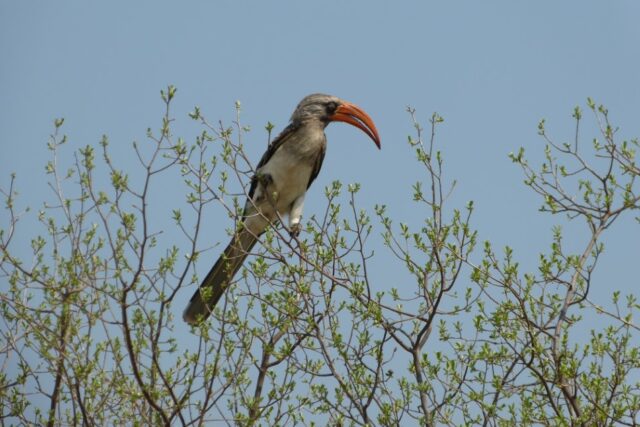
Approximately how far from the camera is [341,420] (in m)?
4.98

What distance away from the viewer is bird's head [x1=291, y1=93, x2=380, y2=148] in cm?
820

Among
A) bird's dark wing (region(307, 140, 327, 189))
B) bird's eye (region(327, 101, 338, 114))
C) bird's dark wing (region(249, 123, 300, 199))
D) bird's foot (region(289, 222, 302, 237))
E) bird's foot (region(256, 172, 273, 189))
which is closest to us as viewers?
bird's foot (region(289, 222, 302, 237))

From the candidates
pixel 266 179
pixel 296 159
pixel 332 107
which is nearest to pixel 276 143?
pixel 296 159

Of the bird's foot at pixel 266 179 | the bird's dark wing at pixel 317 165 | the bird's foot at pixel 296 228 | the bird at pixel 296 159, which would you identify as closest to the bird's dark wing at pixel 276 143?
the bird at pixel 296 159

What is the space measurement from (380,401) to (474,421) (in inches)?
21.5

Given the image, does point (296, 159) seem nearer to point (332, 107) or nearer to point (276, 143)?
point (276, 143)

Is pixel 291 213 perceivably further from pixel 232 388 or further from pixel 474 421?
pixel 474 421

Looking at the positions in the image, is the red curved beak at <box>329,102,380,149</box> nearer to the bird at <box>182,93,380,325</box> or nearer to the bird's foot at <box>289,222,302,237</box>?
the bird at <box>182,93,380,325</box>

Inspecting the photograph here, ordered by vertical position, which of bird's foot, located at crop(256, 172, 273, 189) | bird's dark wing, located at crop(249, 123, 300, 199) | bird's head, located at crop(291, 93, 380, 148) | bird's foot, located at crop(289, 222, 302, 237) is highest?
bird's head, located at crop(291, 93, 380, 148)

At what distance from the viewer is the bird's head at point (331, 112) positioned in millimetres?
8203

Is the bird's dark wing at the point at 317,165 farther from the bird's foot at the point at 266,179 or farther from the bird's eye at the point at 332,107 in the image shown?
the bird's foot at the point at 266,179

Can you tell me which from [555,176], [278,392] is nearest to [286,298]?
[278,392]

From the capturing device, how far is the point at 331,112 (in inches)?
326

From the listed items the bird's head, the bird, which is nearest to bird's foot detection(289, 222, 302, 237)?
the bird
